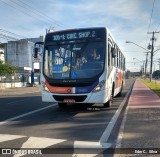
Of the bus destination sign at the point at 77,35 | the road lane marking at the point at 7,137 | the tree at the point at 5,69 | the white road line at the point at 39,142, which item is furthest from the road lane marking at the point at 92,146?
the tree at the point at 5,69

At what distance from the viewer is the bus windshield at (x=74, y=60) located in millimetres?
13578

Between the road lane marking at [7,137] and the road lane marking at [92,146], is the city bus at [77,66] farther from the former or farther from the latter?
the road lane marking at [92,146]

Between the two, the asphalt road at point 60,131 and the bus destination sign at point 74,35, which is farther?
the bus destination sign at point 74,35

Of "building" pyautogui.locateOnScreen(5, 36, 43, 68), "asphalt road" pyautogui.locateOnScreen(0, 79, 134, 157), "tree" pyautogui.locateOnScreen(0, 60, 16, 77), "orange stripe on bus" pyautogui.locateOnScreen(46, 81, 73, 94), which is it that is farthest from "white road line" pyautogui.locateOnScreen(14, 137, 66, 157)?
"building" pyautogui.locateOnScreen(5, 36, 43, 68)

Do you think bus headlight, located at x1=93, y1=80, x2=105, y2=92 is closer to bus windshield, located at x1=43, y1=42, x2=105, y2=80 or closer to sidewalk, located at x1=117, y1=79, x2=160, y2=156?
bus windshield, located at x1=43, y1=42, x2=105, y2=80

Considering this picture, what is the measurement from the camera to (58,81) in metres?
13.7

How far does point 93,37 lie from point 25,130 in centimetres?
549

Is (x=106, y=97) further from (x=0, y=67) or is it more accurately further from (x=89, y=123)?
(x=0, y=67)

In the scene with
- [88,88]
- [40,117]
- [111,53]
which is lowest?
[40,117]

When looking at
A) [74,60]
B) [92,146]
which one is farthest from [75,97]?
[92,146]

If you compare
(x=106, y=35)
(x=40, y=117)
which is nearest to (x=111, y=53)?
(x=106, y=35)

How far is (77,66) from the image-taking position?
13.7m

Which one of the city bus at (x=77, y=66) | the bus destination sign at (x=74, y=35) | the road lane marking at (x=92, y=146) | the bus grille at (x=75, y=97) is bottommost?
the road lane marking at (x=92, y=146)

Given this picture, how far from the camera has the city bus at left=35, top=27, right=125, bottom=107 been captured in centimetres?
1339
